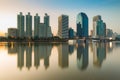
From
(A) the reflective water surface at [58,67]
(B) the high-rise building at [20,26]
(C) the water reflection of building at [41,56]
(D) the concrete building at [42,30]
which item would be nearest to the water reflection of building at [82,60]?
(A) the reflective water surface at [58,67]

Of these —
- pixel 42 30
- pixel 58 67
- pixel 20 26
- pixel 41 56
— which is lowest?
pixel 58 67

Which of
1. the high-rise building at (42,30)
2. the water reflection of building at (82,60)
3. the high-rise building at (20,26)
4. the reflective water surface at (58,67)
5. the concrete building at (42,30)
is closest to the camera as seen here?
the reflective water surface at (58,67)

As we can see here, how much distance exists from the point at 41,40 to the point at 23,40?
12.0 metres

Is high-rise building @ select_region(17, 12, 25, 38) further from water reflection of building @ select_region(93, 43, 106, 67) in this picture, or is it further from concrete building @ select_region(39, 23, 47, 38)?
water reflection of building @ select_region(93, 43, 106, 67)

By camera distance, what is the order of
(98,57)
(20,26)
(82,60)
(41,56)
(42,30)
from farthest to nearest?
(42,30), (20,26), (98,57), (41,56), (82,60)

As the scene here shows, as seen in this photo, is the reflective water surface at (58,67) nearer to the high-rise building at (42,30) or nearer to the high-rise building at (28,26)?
the high-rise building at (28,26)

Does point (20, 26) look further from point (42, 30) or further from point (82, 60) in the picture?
point (82, 60)

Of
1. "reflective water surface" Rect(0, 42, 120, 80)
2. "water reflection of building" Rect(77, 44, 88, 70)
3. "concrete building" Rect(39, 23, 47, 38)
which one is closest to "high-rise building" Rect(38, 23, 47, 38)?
"concrete building" Rect(39, 23, 47, 38)

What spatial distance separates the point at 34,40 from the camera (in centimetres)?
14062

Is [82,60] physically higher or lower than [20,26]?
lower

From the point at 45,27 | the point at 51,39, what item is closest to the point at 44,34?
the point at 45,27

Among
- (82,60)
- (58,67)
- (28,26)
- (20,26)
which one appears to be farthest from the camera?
(20,26)

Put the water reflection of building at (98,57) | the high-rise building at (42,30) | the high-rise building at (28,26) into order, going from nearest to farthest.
→ the water reflection of building at (98,57) < the high-rise building at (28,26) < the high-rise building at (42,30)

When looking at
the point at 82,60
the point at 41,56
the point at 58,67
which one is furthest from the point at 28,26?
the point at 58,67
